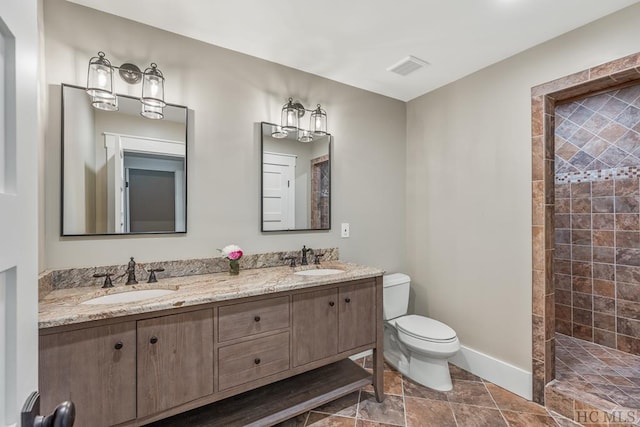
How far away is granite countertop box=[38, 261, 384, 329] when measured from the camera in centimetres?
124

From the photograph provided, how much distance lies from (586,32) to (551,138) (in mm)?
635

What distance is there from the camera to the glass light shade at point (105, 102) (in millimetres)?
1685

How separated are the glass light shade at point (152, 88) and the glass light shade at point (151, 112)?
0.02m

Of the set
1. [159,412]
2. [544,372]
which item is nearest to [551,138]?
[544,372]

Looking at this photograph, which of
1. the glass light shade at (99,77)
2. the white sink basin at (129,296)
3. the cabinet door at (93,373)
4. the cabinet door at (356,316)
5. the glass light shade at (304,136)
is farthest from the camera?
the glass light shade at (304,136)

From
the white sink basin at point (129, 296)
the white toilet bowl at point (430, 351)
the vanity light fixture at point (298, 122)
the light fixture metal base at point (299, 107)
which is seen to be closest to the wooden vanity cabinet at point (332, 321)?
the white toilet bowl at point (430, 351)

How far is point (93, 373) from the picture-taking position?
4.11ft

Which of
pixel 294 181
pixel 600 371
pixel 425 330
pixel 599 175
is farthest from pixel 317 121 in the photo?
pixel 600 371

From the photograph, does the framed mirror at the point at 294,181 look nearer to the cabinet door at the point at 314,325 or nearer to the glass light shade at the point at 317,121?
the glass light shade at the point at 317,121

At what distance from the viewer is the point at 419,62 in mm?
2311

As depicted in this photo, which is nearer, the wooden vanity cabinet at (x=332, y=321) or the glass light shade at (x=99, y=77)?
the glass light shade at (x=99, y=77)

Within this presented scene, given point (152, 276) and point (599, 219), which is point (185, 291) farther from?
point (599, 219)

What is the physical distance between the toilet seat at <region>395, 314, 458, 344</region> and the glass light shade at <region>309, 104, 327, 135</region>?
1.69m

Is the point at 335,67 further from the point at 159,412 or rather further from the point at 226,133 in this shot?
the point at 159,412
